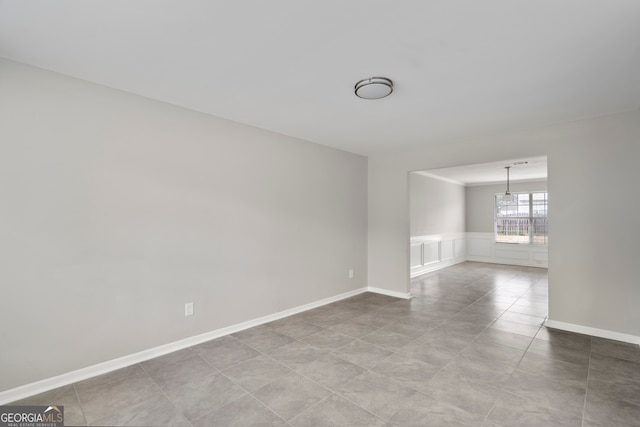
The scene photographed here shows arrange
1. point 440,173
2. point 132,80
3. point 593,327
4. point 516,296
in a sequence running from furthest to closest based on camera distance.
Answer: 1. point 440,173
2. point 516,296
3. point 593,327
4. point 132,80

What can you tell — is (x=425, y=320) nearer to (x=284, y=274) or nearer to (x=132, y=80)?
(x=284, y=274)

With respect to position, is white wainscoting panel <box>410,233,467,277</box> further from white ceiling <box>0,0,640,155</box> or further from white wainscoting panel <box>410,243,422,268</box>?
white ceiling <box>0,0,640,155</box>

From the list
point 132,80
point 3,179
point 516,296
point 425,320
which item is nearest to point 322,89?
point 132,80

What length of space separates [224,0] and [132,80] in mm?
1386

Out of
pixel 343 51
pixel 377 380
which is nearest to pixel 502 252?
pixel 377 380

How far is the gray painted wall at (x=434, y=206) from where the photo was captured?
6930 millimetres

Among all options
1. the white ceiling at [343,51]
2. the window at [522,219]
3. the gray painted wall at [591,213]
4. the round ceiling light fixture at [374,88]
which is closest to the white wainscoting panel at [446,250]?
the window at [522,219]

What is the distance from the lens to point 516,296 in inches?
197

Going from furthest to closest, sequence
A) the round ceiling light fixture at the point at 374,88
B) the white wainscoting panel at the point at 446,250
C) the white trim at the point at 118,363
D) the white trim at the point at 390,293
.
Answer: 1. the white wainscoting panel at the point at 446,250
2. the white trim at the point at 390,293
3. the round ceiling light fixture at the point at 374,88
4. the white trim at the point at 118,363

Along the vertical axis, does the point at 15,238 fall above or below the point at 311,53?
below

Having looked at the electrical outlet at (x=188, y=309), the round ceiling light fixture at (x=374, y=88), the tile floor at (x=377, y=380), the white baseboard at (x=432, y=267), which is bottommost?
the tile floor at (x=377, y=380)

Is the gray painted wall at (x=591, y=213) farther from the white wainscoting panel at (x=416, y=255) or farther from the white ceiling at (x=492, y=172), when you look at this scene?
the white wainscoting panel at (x=416, y=255)

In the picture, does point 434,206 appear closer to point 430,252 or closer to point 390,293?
point 430,252

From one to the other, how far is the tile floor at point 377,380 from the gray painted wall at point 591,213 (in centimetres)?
39
